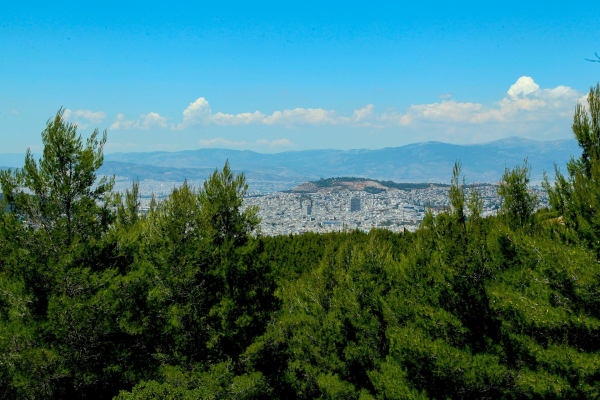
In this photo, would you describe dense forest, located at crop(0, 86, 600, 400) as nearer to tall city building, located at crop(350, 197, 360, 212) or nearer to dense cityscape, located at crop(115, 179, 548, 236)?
dense cityscape, located at crop(115, 179, 548, 236)

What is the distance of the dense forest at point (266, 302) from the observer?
907 cm

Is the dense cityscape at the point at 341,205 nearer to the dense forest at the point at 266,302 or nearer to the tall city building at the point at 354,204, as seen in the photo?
the tall city building at the point at 354,204

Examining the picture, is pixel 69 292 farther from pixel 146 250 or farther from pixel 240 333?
pixel 240 333

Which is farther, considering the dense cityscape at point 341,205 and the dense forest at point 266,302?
the dense cityscape at point 341,205

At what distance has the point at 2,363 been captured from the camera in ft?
33.3

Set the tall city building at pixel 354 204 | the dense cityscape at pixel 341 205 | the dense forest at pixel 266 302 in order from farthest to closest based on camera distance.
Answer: the tall city building at pixel 354 204 → the dense cityscape at pixel 341 205 → the dense forest at pixel 266 302

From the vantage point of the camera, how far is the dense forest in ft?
29.8

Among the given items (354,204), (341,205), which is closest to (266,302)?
(354,204)

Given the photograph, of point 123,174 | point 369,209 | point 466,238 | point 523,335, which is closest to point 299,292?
point 466,238

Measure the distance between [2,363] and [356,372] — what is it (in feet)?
35.8

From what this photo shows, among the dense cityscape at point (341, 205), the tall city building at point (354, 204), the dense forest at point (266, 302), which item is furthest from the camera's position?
the tall city building at point (354, 204)

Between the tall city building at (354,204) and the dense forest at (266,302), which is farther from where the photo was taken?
the tall city building at (354,204)

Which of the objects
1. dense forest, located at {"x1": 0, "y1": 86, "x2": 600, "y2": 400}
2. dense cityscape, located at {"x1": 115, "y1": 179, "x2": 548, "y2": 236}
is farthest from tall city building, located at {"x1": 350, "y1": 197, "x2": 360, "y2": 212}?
dense forest, located at {"x1": 0, "y1": 86, "x2": 600, "y2": 400}

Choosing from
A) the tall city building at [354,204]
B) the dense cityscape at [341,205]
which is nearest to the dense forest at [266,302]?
the dense cityscape at [341,205]
